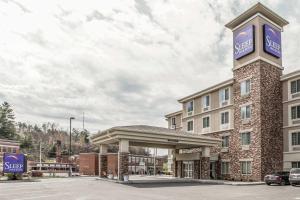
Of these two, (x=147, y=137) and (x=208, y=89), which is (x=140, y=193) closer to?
(x=147, y=137)

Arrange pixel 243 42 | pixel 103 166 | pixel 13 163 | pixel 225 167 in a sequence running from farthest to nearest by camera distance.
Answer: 1. pixel 225 167
2. pixel 103 166
3. pixel 243 42
4. pixel 13 163

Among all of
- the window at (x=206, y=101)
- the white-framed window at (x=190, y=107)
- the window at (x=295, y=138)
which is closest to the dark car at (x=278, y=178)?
the window at (x=295, y=138)

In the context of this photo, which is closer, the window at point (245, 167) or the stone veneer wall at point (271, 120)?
the stone veneer wall at point (271, 120)

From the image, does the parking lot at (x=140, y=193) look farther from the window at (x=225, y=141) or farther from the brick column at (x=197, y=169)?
the window at (x=225, y=141)

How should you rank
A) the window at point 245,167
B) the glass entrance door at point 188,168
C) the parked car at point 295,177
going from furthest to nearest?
the glass entrance door at point 188,168 < the window at point 245,167 < the parked car at point 295,177

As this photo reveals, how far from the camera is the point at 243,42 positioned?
4450 centimetres

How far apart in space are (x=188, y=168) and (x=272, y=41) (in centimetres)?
2053

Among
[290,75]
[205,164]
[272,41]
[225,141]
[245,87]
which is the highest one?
[272,41]

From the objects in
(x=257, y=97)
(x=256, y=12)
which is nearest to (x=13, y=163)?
(x=257, y=97)

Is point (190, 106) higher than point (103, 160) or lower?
higher

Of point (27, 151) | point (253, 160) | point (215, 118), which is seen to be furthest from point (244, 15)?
point (27, 151)

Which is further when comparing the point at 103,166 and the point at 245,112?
the point at 103,166

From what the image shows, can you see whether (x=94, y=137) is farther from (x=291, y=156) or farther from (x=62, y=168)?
(x=62, y=168)

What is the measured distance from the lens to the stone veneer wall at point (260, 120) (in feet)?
133
